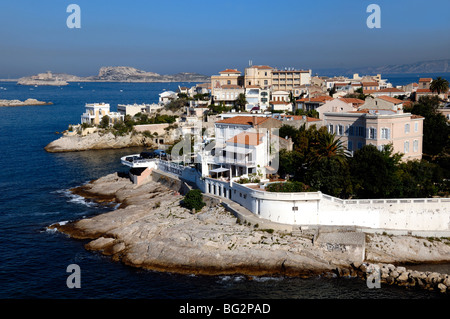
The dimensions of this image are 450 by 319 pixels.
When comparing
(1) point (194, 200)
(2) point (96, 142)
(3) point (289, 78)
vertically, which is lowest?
Answer: (1) point (194, 200)

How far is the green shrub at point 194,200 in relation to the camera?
143ft

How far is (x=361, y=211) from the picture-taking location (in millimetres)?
37719

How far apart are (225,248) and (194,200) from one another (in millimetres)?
8917

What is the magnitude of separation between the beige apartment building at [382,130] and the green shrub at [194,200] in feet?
52.4

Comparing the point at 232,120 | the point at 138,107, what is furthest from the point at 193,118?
the point at 232,120

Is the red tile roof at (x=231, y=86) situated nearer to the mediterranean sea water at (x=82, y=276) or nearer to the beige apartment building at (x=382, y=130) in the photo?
the mediterranean sea water at (x=82, y=276)

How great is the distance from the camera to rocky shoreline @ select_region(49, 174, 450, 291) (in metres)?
33.9

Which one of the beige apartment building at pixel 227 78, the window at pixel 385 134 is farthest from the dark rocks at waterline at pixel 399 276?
the beige apartment building at pixel 227 78

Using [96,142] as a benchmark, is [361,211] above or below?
below

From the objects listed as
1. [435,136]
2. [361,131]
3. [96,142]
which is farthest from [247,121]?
[96,142]

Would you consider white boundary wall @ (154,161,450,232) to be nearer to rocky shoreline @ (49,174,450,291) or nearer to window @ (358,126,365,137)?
rocky shoreline @ (49,174,450,291)

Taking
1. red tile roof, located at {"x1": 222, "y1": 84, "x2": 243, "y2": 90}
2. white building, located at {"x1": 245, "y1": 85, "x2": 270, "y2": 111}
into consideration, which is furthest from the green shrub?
red tile roof, located at {"x1": 222, "y1": 84, "x2": 243, "y2": 90}

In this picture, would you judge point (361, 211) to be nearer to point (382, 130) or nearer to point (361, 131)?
point (382, 130)
